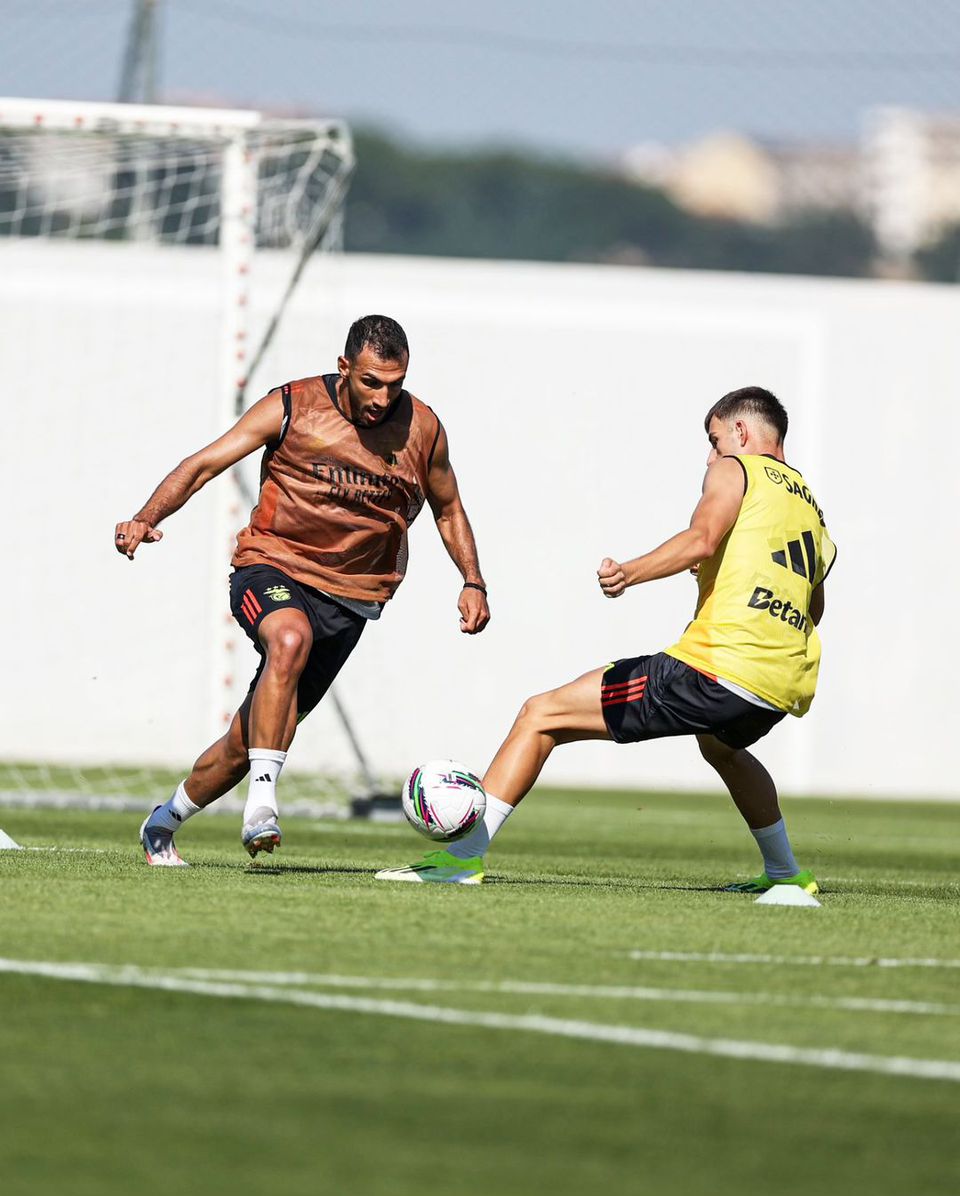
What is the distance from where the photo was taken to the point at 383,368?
25.7 ft

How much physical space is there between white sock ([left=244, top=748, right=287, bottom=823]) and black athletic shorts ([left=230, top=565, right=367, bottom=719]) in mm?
272

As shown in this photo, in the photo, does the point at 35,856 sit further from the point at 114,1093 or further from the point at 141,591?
the point at 141,591

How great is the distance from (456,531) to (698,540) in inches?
53.3

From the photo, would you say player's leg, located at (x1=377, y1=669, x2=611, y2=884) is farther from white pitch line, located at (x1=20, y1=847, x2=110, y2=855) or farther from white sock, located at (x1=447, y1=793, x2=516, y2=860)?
white pitch line, located at (x1=20, y1=847, x2=110, y2=855)

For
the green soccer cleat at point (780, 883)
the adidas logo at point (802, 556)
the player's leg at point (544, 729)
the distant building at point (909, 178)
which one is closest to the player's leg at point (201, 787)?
the player's leg at point (544, 729)

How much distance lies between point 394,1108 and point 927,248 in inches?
1770

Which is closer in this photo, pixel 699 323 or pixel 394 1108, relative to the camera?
pixel 394 1108

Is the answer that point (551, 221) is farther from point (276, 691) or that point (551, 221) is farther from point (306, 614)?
point (276, 691)

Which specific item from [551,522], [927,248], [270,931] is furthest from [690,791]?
[927,248]

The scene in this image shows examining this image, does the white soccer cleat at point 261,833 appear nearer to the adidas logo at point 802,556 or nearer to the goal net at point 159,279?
the adidas logo at point 802,556

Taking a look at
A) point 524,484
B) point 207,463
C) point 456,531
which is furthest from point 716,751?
point 524,484

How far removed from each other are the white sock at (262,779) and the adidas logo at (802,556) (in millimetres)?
1742

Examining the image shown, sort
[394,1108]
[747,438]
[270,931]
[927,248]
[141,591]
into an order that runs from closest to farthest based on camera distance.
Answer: [394,1108] < [270,931] < [747,438] < [141,591] < [927,248]

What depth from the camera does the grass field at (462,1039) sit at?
3.23 metres
